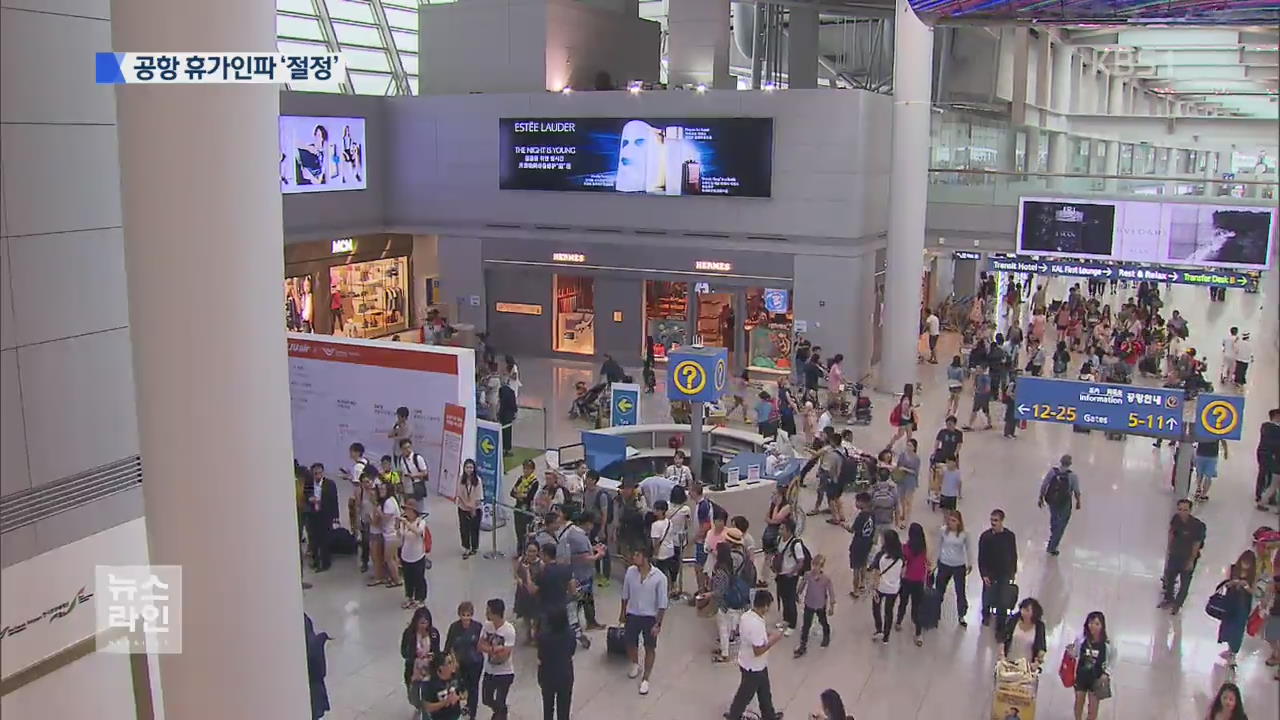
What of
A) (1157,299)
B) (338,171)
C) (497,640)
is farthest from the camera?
(1157,299)

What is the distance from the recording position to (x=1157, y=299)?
28.9 m

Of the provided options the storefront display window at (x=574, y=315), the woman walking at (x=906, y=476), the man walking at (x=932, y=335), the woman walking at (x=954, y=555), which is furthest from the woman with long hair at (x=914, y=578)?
the storefront display window at (x=574, y=315)

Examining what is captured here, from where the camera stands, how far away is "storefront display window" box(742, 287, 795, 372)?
23.6 meters

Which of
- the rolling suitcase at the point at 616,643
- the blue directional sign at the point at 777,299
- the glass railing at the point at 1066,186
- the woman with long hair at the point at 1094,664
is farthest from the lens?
the blue directional sign at the point at 777,299

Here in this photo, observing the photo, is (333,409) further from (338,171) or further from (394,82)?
(394,82)

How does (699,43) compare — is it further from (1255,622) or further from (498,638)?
(498,638)

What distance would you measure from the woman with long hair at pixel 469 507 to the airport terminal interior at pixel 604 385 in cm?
5

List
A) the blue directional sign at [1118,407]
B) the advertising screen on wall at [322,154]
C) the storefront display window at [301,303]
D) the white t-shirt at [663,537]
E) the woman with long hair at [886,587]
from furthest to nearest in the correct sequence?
the storefront display window at [301,303], the advertising screen on wall at [322,154], the blue directional sign at [1118,407], the white t-shirt at [663,537], the woman with long hair at [886,587]

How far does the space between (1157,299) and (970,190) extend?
30.8 feet

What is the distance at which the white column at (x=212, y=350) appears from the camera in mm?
5340

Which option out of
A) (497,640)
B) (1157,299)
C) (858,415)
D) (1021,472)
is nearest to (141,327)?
(497,640)

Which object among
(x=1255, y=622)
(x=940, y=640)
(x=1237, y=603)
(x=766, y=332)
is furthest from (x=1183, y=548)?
(x=766, y=332)
